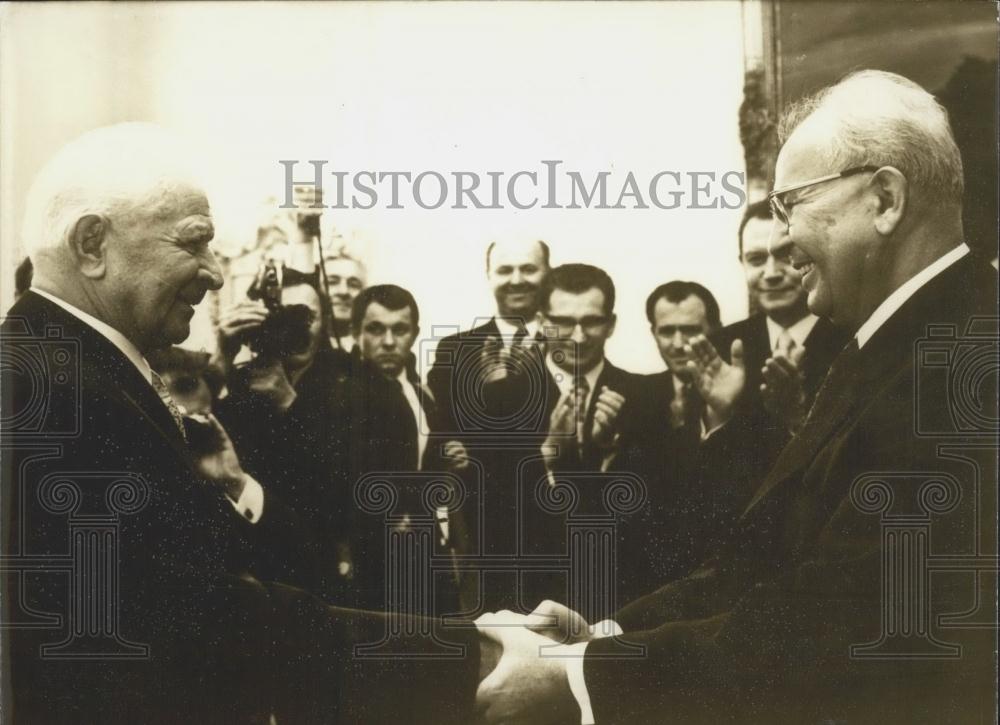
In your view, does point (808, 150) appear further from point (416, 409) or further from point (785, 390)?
point (416, 409)

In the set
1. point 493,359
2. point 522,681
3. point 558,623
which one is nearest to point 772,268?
point 493,359

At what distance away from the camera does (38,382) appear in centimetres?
376

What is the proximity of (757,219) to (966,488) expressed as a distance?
128 centimetres

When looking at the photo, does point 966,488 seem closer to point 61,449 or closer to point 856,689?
point 856,689

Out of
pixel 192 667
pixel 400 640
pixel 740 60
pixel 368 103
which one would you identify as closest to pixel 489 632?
pixel 400 640

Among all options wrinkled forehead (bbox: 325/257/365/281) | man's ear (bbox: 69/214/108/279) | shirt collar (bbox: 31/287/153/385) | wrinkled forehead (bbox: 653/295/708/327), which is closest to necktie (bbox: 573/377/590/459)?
wrinkled forehead (bbox: 653/295/708/327)

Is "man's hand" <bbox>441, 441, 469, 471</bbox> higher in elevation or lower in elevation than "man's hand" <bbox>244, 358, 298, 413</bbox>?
lower

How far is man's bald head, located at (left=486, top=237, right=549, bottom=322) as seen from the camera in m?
3.73

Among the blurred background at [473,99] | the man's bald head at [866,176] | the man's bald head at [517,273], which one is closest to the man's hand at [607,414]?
the blurred background at [473,99]

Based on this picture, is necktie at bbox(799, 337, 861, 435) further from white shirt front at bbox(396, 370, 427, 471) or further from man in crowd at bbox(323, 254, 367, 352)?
man in crowd at bbox(323, 254, 367, 352)

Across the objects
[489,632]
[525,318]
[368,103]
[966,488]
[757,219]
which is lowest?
[489,632]

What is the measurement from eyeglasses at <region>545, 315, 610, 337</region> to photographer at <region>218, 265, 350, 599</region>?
31.2 inches

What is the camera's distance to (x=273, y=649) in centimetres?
372
